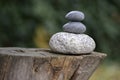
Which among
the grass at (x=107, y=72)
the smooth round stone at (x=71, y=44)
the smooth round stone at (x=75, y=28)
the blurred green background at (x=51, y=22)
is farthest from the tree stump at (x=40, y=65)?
the grass at (x=107, y=72)

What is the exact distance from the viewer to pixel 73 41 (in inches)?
124

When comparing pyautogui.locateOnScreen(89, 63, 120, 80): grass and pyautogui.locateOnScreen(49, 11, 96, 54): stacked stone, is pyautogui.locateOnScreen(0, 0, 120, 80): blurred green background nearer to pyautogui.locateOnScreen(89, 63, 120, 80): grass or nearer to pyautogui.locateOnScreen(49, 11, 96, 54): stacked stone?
pyautogui.locateOnScreen(89, 63, 120, 80): grass

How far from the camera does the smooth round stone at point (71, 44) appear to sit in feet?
10.4

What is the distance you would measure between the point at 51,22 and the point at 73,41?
1.82 meters

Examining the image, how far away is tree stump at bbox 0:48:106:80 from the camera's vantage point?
305 centimetres

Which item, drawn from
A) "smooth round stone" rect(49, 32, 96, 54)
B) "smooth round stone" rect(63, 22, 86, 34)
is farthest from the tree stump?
"smooth round stone" rect(63, 22, 86, 34)

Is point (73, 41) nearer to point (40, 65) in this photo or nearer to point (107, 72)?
point (40, 65)

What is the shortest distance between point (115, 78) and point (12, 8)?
4.44 ft

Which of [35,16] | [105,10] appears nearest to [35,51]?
[35,16]

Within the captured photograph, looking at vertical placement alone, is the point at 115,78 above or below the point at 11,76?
below

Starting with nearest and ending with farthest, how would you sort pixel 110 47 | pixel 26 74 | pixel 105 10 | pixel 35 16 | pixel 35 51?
pixel 26 74
pixel 35 51
pixel 35 16
pixel 105 10
pixel 110 47

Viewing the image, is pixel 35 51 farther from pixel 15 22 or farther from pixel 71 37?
pixel 15 22

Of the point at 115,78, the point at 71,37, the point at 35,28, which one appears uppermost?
the point at 71,37

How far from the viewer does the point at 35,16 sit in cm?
503
